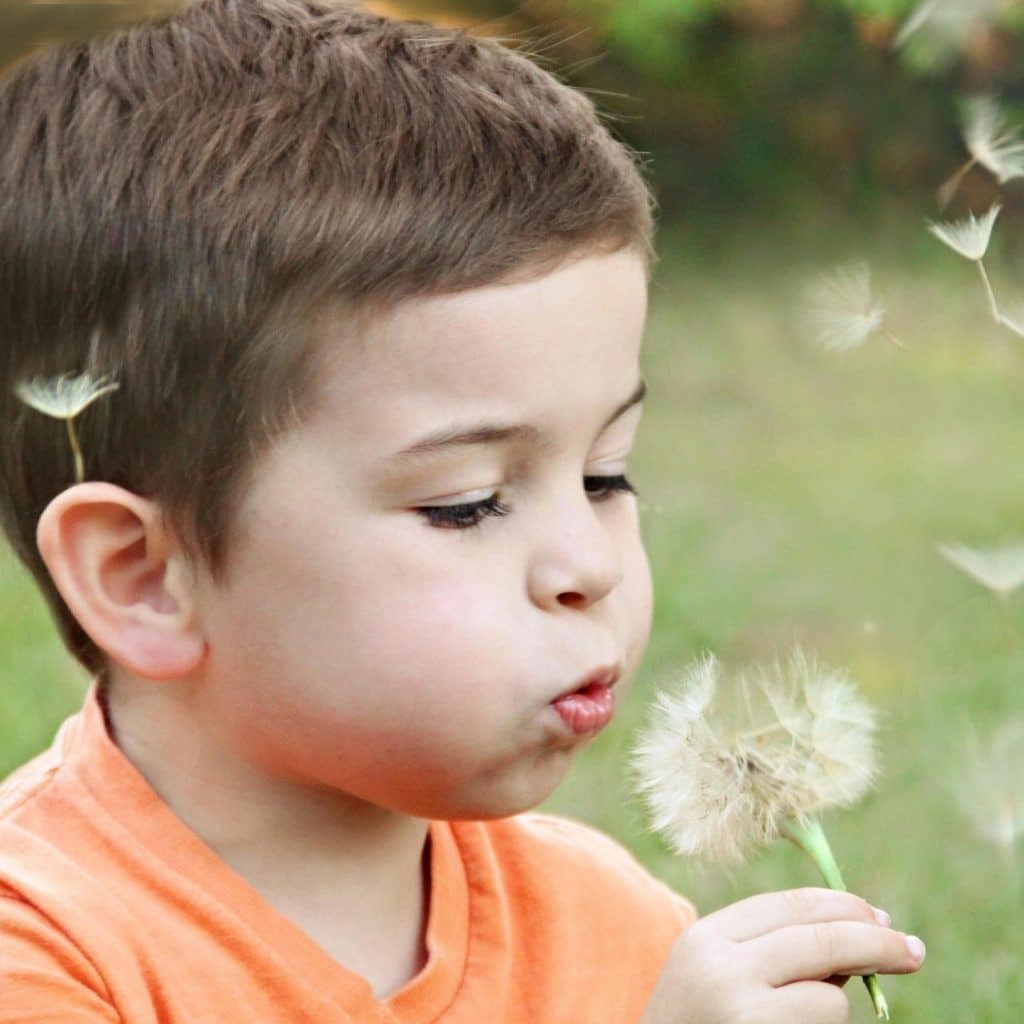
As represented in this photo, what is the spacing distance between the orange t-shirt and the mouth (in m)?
0.33

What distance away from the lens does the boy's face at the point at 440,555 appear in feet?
4.83

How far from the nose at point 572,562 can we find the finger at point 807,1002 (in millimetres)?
331

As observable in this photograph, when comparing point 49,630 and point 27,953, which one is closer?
point 27,953

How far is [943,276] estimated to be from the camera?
644 cm

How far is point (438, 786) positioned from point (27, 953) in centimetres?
34

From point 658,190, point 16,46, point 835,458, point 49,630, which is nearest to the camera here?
point 16,46

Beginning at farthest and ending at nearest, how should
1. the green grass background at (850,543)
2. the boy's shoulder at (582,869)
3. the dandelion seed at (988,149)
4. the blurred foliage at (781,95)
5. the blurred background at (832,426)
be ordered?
the blurred foliage at (781,95)
the green grass background at (850,543)
the blurred background at (832,426)
the boy's shoulder at (582,869)
the dandelion seed at (988,149)

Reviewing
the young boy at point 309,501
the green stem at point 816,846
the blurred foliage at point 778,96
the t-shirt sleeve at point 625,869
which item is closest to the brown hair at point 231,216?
the young boy at point 309,501

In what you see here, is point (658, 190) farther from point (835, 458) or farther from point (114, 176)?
point (114, 176)

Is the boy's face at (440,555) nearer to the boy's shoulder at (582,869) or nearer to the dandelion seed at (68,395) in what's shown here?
the dandelion seed at (68,395)

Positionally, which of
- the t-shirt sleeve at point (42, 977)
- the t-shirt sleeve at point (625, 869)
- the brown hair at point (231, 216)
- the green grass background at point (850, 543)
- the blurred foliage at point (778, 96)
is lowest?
the blurred foliage at point (778, 96)

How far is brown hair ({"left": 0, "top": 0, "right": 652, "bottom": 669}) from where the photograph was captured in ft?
4.95

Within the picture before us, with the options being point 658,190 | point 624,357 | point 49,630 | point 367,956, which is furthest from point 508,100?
point 658,190

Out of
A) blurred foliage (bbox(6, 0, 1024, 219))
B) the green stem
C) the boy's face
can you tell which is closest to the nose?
the boy's face
